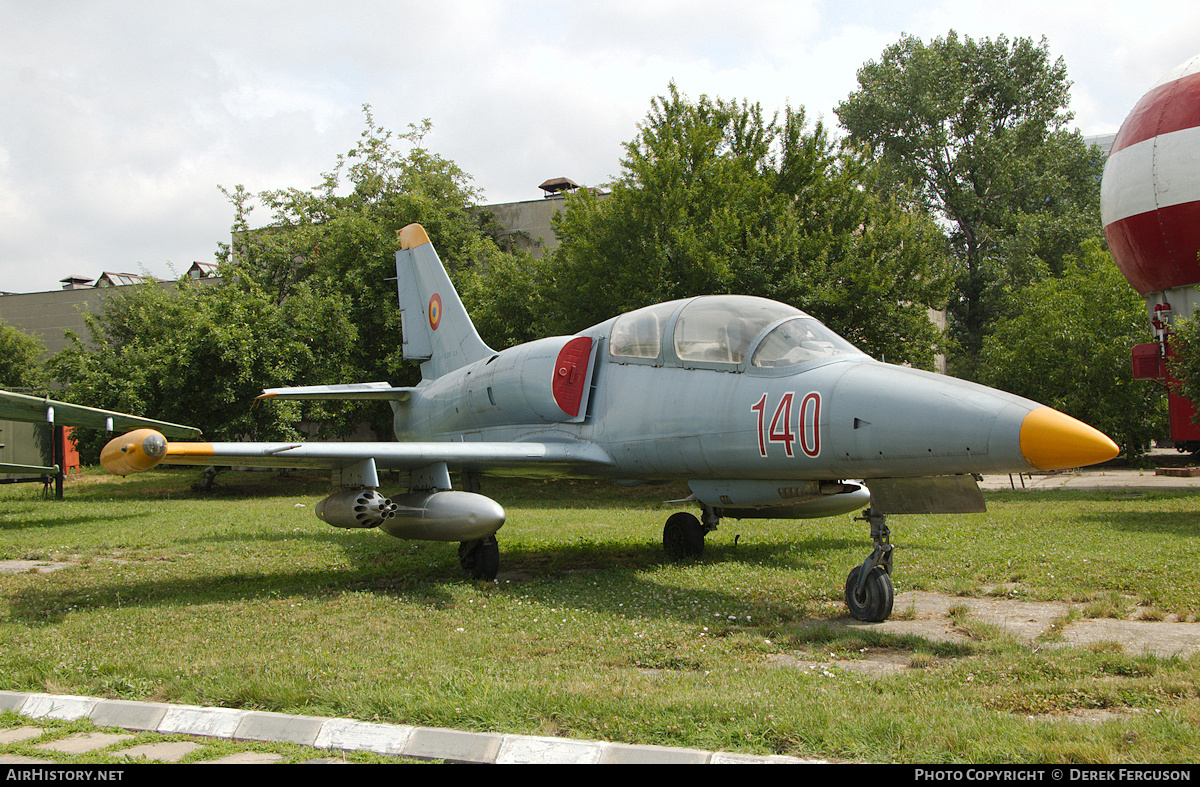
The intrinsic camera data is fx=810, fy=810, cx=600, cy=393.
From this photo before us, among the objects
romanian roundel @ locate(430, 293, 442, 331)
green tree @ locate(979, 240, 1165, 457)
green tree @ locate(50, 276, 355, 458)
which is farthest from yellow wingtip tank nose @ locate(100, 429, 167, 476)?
green tree @ locate(979, 240, 1165, 457)

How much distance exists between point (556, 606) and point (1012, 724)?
431 centimetres

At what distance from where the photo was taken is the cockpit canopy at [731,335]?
7195 mm

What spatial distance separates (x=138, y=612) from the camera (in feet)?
24.3

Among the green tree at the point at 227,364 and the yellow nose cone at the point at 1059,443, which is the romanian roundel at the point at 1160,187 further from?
the green tree at the point at 227,364

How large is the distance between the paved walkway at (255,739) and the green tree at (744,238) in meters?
16.4

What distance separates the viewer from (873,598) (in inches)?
254

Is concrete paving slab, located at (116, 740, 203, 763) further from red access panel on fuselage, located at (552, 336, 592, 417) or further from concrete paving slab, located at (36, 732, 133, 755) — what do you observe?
red access panel on fuselage, located at (552, 336, 592, 417)

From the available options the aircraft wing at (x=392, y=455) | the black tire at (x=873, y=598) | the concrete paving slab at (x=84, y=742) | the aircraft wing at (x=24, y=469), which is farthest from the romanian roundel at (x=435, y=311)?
the aircraft wing at (x=24, y=469)

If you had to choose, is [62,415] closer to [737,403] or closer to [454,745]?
[737,403]

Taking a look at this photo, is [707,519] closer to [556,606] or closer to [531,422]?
[531,422]

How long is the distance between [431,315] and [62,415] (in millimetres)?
9485

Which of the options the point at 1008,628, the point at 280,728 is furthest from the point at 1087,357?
the point at 280,728

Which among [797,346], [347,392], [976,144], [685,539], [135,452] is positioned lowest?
[685,539]

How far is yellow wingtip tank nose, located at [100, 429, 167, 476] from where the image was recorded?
6945mm
